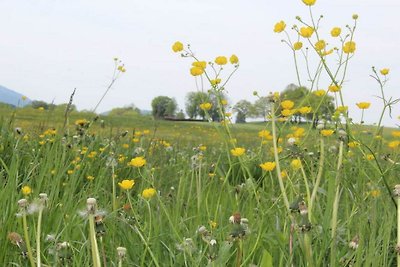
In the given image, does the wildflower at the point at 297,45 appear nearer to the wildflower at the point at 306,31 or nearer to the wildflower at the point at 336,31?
the wildflower at the point at 306,31

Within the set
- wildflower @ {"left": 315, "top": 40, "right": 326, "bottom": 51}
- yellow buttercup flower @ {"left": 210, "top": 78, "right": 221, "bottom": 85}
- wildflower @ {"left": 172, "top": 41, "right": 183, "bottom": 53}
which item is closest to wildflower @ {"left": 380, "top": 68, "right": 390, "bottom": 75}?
wildflower @ {"left": 315, "top": 40, "right": 326, "bottom": 51}

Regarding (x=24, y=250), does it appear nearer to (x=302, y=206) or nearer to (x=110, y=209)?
(x=302, y=206)

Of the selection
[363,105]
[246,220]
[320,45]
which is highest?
[320,45]

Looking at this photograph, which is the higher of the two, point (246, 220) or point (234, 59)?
point (234, 59)

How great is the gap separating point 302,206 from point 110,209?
1397mm

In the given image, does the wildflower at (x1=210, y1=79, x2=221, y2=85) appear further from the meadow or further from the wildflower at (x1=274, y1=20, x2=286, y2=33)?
the wildflower at (x1=274, y1=20, x2=286, y2=33)

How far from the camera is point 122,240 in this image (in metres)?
2.11

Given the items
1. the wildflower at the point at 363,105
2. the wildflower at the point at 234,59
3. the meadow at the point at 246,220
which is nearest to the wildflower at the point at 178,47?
the meadow at the point at 246,220

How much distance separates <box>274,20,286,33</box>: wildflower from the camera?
102 inches

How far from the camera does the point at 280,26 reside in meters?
2.59

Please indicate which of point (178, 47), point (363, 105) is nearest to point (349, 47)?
point (363, 105)

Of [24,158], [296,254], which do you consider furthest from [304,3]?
[24,158]

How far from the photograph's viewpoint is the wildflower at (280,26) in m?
2.58

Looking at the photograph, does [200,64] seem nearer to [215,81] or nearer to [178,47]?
[215,81]
